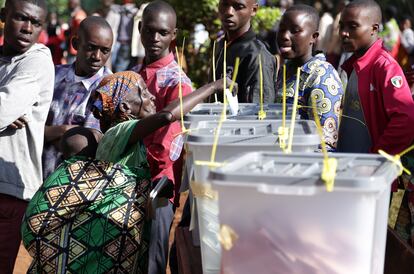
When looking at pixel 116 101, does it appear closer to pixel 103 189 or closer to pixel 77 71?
pixel 103 189

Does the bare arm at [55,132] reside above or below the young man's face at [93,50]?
below

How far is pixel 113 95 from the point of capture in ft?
13.2

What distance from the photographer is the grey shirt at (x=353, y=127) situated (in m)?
4.50

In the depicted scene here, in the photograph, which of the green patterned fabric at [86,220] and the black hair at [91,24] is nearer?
the green patterned fabric at [86,220]

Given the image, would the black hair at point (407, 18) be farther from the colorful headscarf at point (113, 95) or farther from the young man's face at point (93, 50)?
the colorful headscarf at point (113, 95)

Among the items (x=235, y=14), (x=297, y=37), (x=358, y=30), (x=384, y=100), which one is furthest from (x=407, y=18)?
(x=384, y=100)

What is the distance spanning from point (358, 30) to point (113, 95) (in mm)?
1499

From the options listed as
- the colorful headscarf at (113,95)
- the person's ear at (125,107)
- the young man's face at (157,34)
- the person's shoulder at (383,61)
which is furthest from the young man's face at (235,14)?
the person's ear at (125,107)

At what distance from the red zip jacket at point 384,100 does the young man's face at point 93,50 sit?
1607 mm

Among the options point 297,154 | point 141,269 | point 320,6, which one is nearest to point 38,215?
point 141,269

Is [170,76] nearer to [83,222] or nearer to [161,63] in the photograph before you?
[161,63]

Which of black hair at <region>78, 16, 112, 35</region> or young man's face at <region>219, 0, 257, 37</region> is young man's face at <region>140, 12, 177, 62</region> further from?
young man's face at <region>219, 0, 257, 37</region>

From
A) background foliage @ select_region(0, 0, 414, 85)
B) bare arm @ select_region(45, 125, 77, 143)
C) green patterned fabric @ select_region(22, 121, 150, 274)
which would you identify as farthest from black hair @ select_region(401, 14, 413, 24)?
green patterned fabric @ select_region(22, 121, 150, 274)

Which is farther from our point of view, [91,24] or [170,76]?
[91,24]
